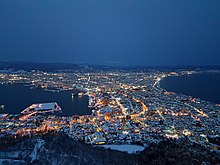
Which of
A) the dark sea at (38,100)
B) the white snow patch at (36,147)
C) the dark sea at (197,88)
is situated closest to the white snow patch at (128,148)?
the white snow patch at (36,147)

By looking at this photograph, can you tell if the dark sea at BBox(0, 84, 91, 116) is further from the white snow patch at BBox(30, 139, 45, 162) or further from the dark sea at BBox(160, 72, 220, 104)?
the dark sea at BBox(160, 72, 220, 104)

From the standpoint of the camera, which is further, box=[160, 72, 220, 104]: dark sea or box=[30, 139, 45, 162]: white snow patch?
box=[160, 72, 220, 104]: dark sea

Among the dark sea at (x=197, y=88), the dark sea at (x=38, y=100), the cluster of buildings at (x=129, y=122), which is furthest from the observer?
the dark sea at (x=197, y=88)

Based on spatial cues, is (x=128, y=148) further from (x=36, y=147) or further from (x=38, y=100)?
(x=38, y=100)

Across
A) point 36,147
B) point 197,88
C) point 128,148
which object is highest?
point 36,147

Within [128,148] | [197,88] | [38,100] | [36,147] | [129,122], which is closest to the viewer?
[36,147]

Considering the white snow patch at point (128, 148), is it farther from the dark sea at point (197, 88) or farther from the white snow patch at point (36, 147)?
the dark sea at point (197, 88)

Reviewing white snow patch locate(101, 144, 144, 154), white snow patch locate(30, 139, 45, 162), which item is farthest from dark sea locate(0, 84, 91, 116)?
white snow patch locate(30, 139, 45, 162)

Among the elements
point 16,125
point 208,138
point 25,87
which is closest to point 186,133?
point 208,138

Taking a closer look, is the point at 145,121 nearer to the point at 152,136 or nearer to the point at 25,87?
the point at 152,136

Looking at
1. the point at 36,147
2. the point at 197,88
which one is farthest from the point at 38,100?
the point at 197,88
